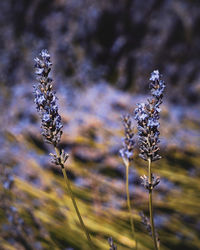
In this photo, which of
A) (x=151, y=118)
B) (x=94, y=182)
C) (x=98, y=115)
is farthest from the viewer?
(x=98, y=115)

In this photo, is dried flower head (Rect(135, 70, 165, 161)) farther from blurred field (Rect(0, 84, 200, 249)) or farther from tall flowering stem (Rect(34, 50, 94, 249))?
blurred field (Rect(0, 84, 200, 249))

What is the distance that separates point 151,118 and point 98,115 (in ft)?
4.17

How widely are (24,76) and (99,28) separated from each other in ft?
2.12

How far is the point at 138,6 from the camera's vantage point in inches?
60.9

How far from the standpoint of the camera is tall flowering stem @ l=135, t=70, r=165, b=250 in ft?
0.91

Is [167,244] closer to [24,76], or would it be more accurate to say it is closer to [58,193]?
[58,193]

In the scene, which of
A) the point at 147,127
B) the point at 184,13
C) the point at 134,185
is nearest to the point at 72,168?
the point at 134,185

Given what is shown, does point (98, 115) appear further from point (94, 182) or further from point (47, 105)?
point (47, 105)

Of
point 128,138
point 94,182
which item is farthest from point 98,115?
point 128,138

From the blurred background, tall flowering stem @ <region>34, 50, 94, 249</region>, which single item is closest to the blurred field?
the blurred background

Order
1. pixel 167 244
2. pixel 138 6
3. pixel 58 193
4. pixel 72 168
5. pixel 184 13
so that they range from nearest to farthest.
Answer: pixel 167 244 → pixel 58 193 → pixel 72 168 → pixel 184 13 → pixel 138 6

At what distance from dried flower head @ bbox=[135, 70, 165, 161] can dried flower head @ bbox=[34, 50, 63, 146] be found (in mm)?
100

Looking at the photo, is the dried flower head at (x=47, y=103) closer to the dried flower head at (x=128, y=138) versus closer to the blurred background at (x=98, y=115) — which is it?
the dried flower head at (x=128, y=138)

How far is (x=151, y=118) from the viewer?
0.28 m
